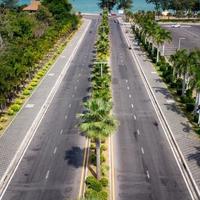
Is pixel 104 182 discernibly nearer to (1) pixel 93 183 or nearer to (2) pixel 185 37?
(1) pixel 93 183

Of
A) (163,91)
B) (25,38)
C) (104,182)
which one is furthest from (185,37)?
(104,182)

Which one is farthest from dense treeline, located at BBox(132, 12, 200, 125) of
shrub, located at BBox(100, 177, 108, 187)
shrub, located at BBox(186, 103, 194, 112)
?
shrub, located at BBox(100, 177, 108, 187)

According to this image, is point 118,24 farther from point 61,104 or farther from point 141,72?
point 61,104

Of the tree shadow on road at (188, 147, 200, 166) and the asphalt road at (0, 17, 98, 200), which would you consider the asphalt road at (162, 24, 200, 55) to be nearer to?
the asphalt road at (0, 17, 98, 200)

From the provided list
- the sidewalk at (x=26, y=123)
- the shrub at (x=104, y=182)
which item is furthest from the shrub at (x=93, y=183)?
the sidewalk at (x=26, y=123)

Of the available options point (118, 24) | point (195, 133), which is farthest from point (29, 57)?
point (118, 24)

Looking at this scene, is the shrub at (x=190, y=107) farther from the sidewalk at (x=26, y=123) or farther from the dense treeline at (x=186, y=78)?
the sidewalk at (x=26, y=123)
